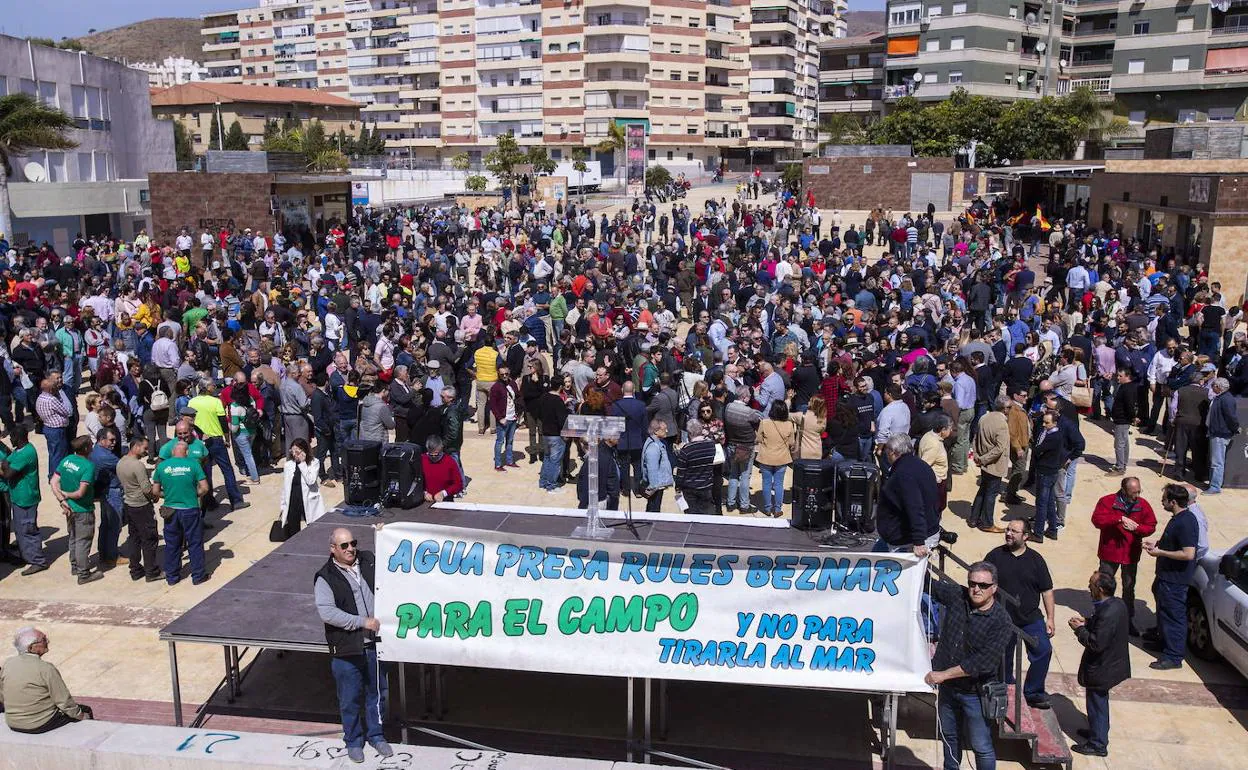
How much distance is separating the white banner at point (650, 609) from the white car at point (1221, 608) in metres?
3.31

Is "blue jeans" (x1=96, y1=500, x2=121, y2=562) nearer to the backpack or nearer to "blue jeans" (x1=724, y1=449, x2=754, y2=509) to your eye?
the backpack

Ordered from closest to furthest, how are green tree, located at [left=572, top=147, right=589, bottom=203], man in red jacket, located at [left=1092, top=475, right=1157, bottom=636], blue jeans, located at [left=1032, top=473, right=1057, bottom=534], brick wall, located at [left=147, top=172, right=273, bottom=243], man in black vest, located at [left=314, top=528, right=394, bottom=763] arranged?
man in black vest, located at [left=314, top=528, right=394, bottom=763] → man in red jacket, located at [left=1092, top=475, right=1157, bottom=636] → blue jeans, located at [left=1032, top=473, right=1057, bottom=534] → brick wall, located at [left=147, top=172, right=273, bottom=243] → green tree, located at [left=572, top=147, right=589, bottom=203]

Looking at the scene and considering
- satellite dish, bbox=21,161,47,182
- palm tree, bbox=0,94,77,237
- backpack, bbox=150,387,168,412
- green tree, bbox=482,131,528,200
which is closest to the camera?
backpack, bbox=150,387,168,412

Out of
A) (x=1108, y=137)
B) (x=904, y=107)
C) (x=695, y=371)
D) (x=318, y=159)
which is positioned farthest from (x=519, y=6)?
(x=695, y=371)

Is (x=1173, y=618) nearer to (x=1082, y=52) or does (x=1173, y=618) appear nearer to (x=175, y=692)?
(x=175, y=692)

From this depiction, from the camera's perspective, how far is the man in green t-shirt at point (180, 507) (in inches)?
397

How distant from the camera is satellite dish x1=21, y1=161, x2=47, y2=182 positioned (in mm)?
38656

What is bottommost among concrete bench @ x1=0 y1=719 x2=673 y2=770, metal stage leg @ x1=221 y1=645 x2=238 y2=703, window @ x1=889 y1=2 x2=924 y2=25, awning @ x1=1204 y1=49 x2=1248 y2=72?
metal stage leg @ x1=221 y1=645 x2=238 y2=703

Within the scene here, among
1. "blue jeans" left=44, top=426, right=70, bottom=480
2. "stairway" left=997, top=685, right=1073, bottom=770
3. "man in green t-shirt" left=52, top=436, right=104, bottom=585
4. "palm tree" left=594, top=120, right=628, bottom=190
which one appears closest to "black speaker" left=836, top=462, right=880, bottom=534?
"stairway" left=997, top=685, right=1073, bottom=770

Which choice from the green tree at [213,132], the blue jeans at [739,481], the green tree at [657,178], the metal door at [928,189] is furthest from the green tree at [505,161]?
the blue jeans at [739,481]

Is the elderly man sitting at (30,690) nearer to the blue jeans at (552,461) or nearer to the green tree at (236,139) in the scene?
the blue jeans at (552,461)

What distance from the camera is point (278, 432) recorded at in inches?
564

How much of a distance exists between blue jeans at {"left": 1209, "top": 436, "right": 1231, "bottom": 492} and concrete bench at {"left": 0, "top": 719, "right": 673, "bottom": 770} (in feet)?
32.3

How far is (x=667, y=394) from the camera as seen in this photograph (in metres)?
12.6
